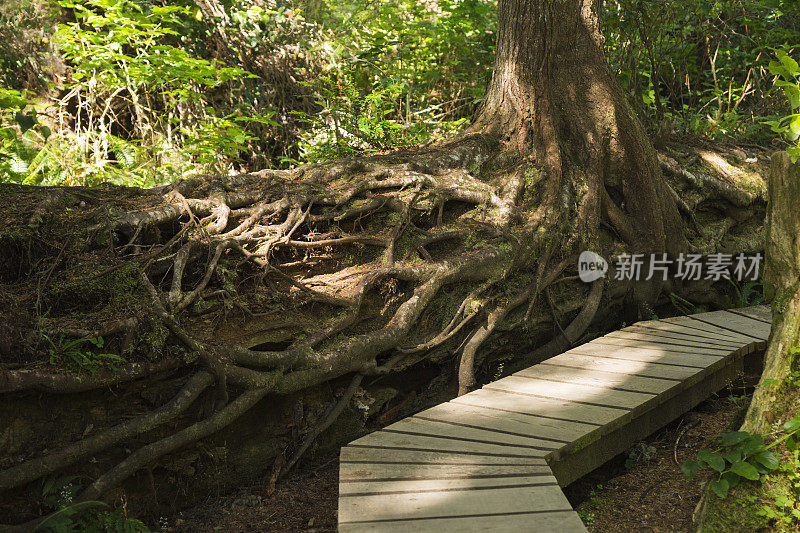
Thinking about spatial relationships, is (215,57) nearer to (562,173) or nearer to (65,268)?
(562,173)

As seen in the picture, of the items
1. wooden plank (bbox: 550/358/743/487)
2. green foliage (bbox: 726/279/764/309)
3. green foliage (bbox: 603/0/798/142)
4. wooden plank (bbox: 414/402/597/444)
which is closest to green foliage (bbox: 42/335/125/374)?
wooden plank (bbox: 414/402/597/444)

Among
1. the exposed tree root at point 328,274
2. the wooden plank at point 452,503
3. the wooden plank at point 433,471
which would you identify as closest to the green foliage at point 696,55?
the exposed tree root at point 328,274

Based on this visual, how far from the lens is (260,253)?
13.2 ft

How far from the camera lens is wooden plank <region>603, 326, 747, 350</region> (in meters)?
4.89

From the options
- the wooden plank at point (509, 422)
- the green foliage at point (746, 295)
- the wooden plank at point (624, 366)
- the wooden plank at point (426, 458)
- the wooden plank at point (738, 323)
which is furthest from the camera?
the green foliage at point (746, 295)

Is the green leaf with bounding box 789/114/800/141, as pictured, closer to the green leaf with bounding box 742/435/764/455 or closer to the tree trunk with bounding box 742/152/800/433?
the tree trunk with bounding box 742/152/800/433

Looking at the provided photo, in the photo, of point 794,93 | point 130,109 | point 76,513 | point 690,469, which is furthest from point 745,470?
point 130,109

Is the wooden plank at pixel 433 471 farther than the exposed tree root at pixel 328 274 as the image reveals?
No

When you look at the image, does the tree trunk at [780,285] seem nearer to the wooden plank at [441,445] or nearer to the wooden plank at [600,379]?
the wooden plank at [600,379]

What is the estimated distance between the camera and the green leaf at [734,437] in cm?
296

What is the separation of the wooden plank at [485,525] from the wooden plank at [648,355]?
234 cm

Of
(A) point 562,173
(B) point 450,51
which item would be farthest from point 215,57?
(A) point 562,173

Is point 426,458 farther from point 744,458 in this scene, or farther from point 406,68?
point 406,68

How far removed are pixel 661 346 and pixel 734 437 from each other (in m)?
2.00
